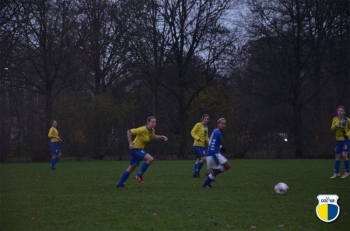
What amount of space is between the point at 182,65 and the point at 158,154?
6.64 m

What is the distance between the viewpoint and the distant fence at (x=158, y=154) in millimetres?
32969

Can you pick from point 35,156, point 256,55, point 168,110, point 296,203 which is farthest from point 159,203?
point 168,110

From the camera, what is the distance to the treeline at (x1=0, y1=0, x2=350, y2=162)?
3428 cm

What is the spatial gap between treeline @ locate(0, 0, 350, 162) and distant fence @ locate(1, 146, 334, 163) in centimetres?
13

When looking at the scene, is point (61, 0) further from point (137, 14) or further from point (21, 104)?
point (21, 104)

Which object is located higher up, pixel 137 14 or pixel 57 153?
pixel 137 14

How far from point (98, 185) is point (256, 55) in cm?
2481

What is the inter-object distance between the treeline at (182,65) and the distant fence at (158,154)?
127 millimetres

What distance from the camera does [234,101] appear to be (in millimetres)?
40688

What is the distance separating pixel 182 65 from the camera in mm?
37156

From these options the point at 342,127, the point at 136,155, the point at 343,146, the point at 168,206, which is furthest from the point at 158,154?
the point at 168,206

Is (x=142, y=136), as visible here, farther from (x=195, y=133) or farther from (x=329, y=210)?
(x=329, y=210)

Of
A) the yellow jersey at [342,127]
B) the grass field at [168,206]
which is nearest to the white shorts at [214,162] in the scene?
the grass field at [168,206]

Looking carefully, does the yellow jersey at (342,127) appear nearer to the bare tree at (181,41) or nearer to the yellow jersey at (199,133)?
the yellow jersey at (199,133)
